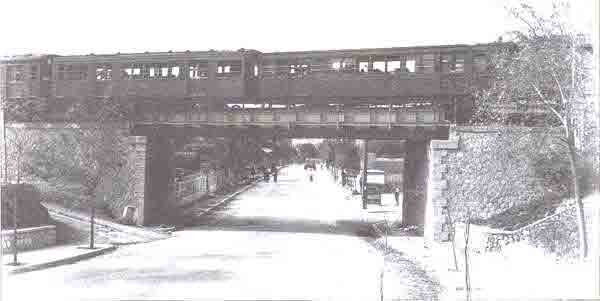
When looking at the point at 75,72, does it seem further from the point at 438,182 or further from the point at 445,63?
the point at 438,182

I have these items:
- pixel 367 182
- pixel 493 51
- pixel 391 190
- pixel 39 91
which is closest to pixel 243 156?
pixel 391 190

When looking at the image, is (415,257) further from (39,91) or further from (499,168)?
(39,91)

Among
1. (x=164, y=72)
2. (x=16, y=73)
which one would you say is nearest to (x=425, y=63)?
(x=164, y=72)

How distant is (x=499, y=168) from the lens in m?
23.1

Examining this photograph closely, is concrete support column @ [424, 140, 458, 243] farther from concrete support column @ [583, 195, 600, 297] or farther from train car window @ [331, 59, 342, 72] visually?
concrete support column @ [583, 195, 600, 297]

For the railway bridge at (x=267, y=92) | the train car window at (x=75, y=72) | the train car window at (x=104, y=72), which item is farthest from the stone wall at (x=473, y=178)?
the train car window at (x=75, y=72)

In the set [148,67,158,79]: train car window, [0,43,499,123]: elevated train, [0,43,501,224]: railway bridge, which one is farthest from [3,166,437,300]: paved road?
[148,67,158,79]: train car window

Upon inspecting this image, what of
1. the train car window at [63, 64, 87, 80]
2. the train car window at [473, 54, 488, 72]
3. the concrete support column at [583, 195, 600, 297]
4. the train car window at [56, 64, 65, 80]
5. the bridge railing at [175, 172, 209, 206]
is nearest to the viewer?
the concrete support column at [583, 195, 600, 297]

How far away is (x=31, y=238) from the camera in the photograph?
19.1 m

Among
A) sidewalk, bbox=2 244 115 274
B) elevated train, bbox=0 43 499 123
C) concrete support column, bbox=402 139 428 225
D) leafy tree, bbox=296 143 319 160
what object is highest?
elevated train, bbox=0 43 499 123

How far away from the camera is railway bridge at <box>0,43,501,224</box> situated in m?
26.2

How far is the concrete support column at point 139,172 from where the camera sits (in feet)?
92.6

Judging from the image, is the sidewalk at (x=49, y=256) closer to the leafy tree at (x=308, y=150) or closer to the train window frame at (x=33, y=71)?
the train window frame at (x=33, y=71)

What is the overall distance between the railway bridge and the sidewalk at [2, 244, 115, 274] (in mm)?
8384
